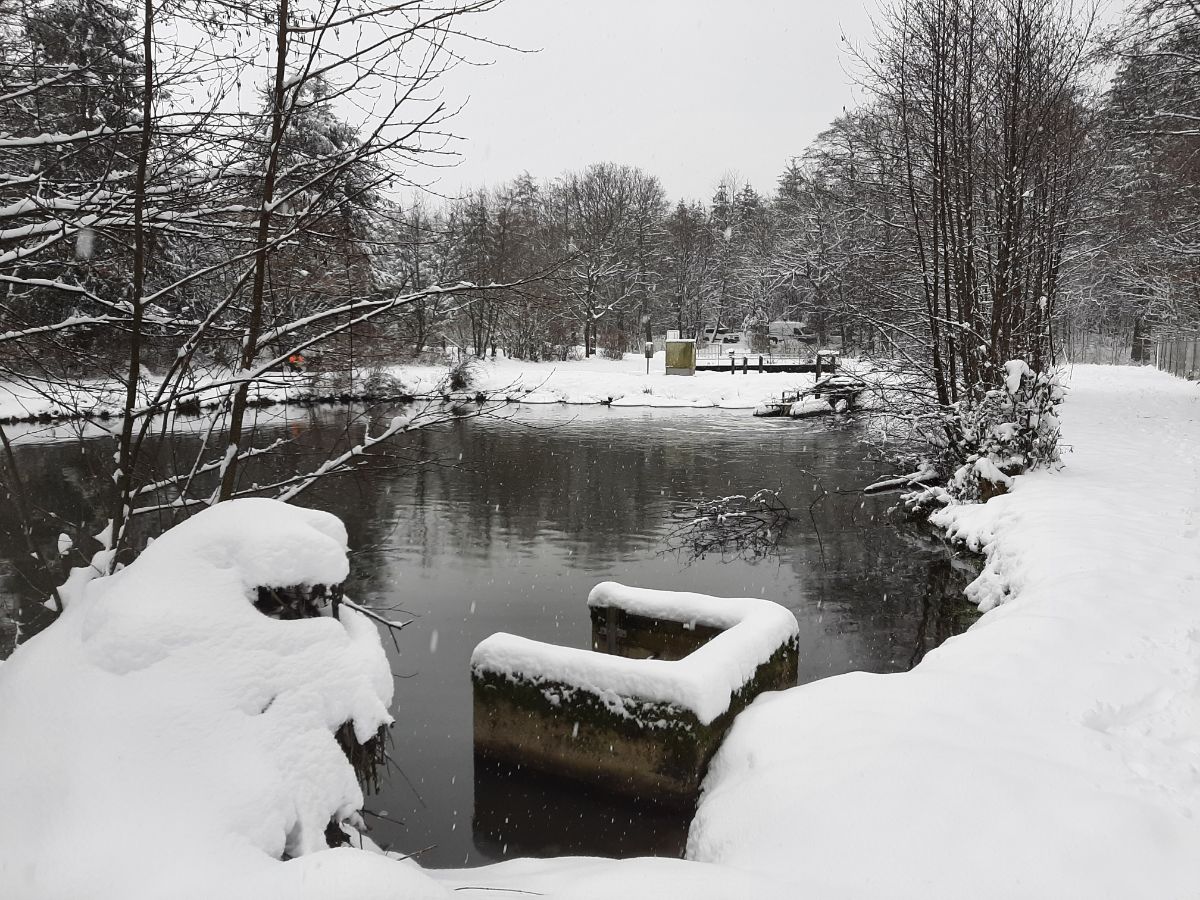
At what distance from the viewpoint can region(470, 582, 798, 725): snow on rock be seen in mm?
5602

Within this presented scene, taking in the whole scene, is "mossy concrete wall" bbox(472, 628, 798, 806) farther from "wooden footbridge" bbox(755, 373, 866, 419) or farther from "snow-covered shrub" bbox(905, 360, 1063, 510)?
"wooden footbridge" bbox(755, 373, 866, 419)

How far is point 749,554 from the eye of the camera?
13.0 m

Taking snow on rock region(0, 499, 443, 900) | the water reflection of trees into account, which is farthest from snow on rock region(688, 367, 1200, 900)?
the water reflection of trees

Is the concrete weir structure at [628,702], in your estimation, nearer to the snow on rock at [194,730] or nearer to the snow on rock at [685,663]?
the snow on rock at [685,663]

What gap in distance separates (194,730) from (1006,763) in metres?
4.01

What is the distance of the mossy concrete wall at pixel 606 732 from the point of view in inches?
220

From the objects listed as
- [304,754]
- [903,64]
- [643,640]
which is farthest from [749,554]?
[304,754]

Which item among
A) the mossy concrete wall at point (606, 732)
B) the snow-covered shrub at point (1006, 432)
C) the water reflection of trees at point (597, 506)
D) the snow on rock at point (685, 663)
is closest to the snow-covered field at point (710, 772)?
the mossy concrete wall at point (606, 732)

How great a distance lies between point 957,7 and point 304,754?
14957mm

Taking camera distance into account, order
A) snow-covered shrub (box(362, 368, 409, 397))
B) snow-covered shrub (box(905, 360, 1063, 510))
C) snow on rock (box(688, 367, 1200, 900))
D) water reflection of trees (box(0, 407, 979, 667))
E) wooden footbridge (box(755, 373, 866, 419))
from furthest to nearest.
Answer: wooden footbridge (box(755, 373, 866, 419)) → snow-covered shrub (box(905, 360, 1063, 510)) → water reflection of trees (box(0, 407, 979, 667)) → snow-covered shrub (box(362, 368, 409, 397)) → snow on rock (box(688, 367, 1200, 900))

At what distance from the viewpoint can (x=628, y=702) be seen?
18.9 ft

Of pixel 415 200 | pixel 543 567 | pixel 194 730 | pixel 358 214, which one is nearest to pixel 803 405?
pixel 543 567

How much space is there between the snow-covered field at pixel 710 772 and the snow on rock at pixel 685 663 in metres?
0.39

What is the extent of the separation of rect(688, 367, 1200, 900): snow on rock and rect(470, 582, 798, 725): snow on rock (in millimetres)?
391
